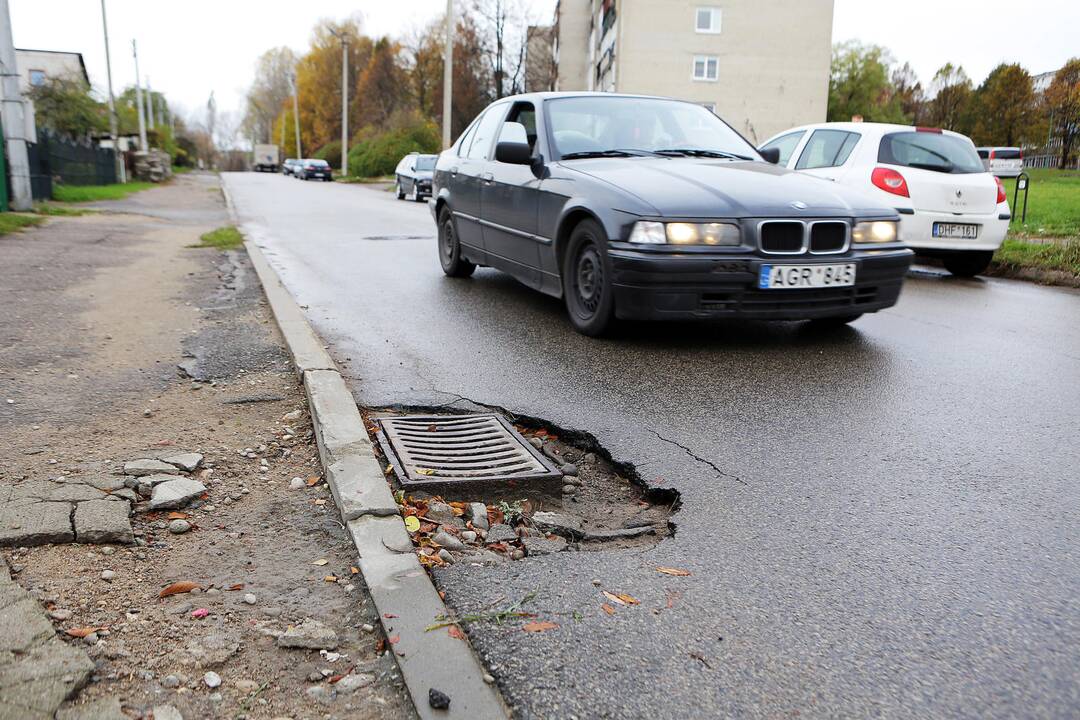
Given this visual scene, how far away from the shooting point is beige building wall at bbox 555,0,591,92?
226ft

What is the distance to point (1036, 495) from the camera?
11.0 feet

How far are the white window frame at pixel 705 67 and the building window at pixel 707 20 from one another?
1.35m

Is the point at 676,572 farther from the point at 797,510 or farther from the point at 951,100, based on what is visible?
the point at 951,100

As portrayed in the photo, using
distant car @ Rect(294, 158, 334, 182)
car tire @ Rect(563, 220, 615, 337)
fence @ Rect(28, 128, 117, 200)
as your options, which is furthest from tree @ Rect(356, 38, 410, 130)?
car tire @ Rect(563, 220, 615, 337)

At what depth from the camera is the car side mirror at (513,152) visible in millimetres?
6656

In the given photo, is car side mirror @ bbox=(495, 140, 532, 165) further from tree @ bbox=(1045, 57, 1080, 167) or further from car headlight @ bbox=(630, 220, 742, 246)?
tree @ bbox=(1045, 57, 1080, 167)

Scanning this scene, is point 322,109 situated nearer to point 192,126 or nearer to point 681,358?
point 192,126

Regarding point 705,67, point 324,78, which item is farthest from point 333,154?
point 705,67

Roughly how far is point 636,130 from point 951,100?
79.9 meters

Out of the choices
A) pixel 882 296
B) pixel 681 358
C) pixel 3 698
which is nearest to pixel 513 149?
pixel 681 358

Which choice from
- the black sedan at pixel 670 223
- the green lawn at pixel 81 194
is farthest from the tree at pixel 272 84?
the black sedan at pixel 670 223

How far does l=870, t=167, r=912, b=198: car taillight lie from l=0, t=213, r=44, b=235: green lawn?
36.3 ft

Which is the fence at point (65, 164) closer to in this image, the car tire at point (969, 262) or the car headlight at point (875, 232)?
the car tire at point (969, 262)

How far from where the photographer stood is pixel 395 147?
5178 cm
